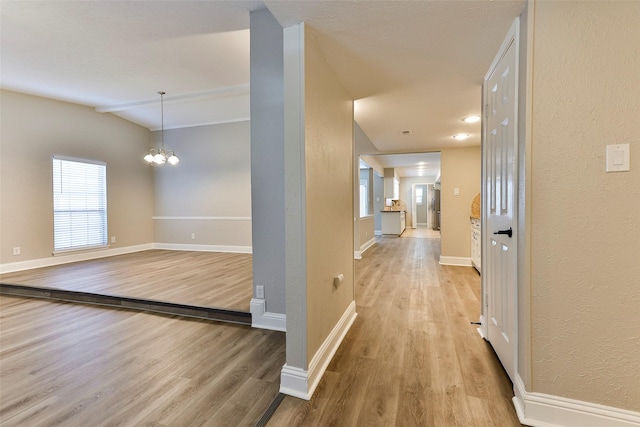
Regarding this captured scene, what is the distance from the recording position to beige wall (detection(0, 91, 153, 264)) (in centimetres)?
450

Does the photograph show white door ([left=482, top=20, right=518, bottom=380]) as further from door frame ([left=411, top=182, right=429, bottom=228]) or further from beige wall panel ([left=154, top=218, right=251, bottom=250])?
door frame ([left=411, top=182, right=429, bottom=228])

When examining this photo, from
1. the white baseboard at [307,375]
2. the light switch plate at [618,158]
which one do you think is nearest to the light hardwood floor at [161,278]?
the white baseboard at [307,375]


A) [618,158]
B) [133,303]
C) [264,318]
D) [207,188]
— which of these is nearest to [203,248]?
[207,188]

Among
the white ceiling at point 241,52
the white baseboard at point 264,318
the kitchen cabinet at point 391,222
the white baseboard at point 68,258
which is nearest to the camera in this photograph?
the white ceiling at point 241,52

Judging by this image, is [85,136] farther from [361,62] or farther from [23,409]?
[361,62]

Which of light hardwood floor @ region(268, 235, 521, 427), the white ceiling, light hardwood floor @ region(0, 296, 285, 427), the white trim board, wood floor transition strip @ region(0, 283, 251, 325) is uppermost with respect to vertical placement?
the white ceiling

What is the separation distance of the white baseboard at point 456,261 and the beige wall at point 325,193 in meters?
3.26

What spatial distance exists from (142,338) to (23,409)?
85cm

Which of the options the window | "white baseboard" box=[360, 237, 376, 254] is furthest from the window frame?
"white baseboard" box=[360, 237, 376, 254]

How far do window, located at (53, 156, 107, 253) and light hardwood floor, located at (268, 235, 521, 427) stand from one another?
5.59m

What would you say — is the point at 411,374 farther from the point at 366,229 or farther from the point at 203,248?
the point at 203,248

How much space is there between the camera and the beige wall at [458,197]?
5.05 metres

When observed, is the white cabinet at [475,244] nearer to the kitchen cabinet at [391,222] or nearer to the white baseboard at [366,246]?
the white baseboard at [366,246]

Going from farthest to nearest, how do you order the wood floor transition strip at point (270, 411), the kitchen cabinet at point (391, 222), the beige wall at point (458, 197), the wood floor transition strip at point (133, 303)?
the kitchen cabinet at point (391, 222), the beige wall at point (458, 197), the wood floor transition strip at point (133, 303), the wood floor transition strip at point (270, 411)
